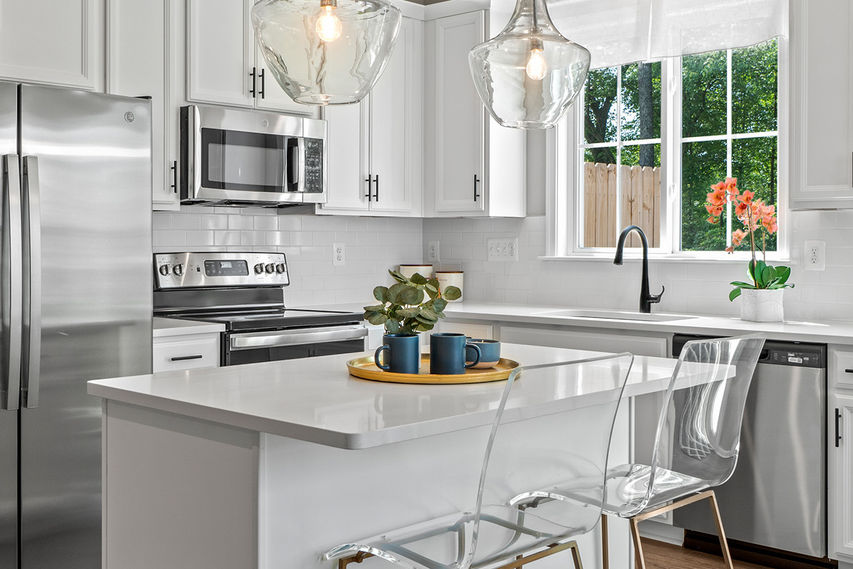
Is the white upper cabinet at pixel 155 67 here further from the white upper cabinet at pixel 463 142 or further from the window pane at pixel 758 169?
the window pane at pixel 758 169

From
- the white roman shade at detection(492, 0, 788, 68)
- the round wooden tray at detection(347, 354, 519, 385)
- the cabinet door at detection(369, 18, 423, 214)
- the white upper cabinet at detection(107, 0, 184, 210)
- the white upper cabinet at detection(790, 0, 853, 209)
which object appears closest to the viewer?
the round wooden tray at detection(347, 354, 519, 385)

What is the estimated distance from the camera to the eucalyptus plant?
7.51 feet

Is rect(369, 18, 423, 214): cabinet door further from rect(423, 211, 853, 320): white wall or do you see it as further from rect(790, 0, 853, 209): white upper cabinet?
rect(790, 0, 853, 209): white upper cabinet

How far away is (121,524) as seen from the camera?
7.09 feet

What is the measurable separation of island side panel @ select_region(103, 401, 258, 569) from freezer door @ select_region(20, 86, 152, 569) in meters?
0.97

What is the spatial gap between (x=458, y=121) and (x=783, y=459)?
2.38 metres

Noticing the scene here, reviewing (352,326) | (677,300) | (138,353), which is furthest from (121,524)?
(677,300)

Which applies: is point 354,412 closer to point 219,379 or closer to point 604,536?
point 219,379

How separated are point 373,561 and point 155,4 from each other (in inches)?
105

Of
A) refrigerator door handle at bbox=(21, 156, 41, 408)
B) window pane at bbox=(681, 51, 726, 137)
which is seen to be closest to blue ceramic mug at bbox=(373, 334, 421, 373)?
refrigerator door handle at bbox=(21, 156, 41, 408)

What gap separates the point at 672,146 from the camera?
4465 millimetres

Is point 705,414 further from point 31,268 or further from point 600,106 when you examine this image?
point 600,106

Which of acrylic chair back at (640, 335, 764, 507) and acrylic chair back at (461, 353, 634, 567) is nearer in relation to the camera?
acrylic chair back at (461, 353, 634, 567)

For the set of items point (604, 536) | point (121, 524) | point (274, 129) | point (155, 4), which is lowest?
point (604, 536)
